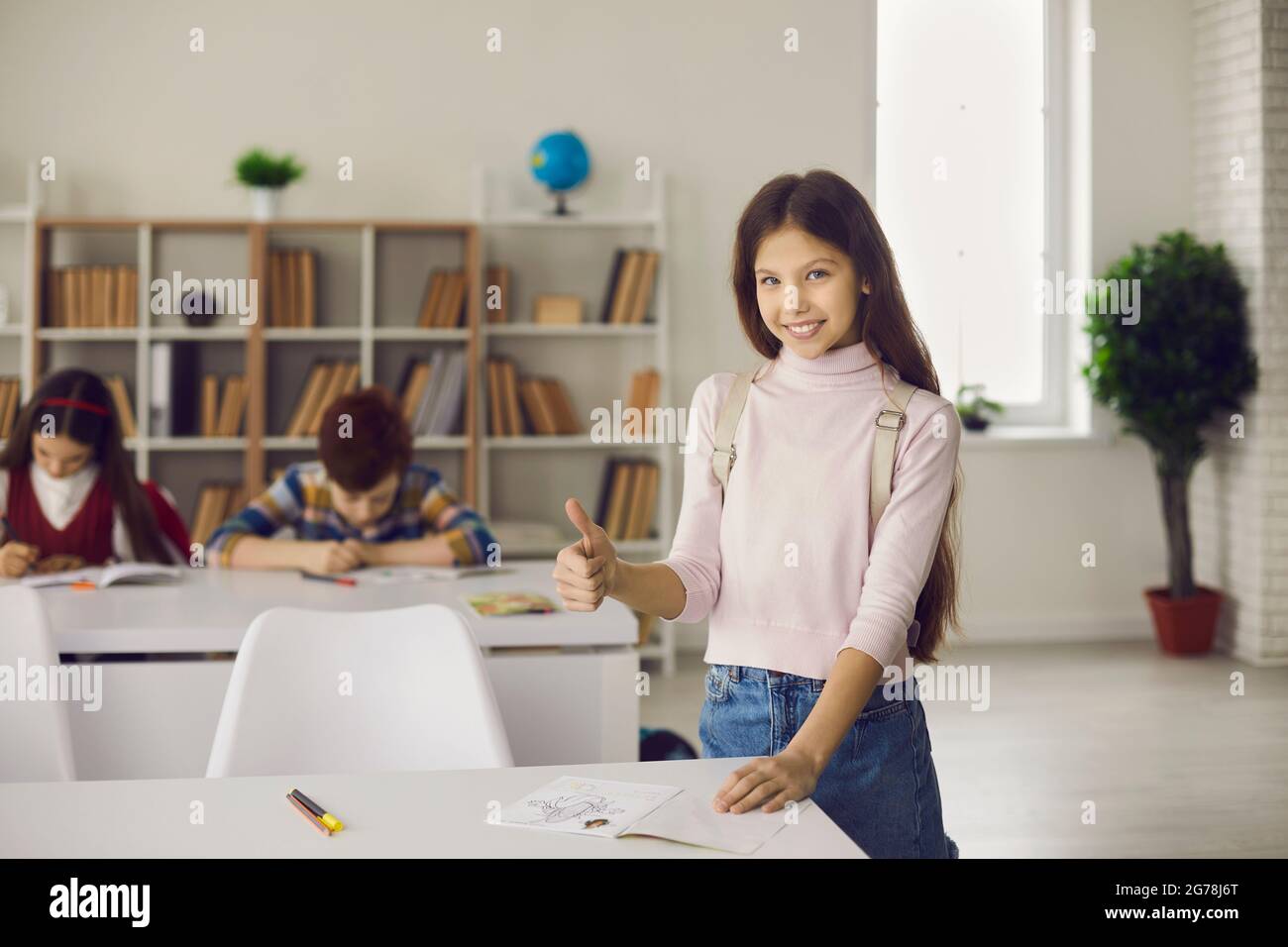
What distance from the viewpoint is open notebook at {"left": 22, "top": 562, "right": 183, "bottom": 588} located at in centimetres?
259

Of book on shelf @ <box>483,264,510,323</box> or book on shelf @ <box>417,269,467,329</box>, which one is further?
book on shelf @ <box>483,264,510,323</box>

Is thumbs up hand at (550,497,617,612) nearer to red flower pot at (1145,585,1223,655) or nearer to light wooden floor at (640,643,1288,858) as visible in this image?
light wooden floor at (640,643,1288,858)

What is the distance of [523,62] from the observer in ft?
16.1

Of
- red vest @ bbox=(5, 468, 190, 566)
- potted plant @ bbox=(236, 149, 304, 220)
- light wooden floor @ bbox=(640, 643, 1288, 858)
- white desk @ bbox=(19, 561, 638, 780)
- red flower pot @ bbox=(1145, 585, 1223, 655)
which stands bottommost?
light wooden floor @ bbox=(640, 643, 1288, 858)

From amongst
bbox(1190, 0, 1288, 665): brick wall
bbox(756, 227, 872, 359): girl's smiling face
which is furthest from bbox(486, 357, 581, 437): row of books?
bbox(756, 227, 872, 359): girl's smiling face

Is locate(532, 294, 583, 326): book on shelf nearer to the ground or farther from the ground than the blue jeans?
farther from the ground

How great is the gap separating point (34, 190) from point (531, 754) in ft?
11.5

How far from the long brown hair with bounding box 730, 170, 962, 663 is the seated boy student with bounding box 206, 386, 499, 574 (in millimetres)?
1430

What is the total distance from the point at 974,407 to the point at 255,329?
114 inches

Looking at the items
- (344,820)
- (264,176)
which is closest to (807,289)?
(344,820)

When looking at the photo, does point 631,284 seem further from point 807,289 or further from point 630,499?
point 807,289

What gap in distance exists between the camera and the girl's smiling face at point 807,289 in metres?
1.48

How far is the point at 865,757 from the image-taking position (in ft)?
4.86

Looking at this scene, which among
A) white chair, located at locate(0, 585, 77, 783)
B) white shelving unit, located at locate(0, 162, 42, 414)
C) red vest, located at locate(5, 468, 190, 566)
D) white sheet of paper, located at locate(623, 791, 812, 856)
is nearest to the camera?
white sheet of paper, located at locate(623, 791, 812, 856)
